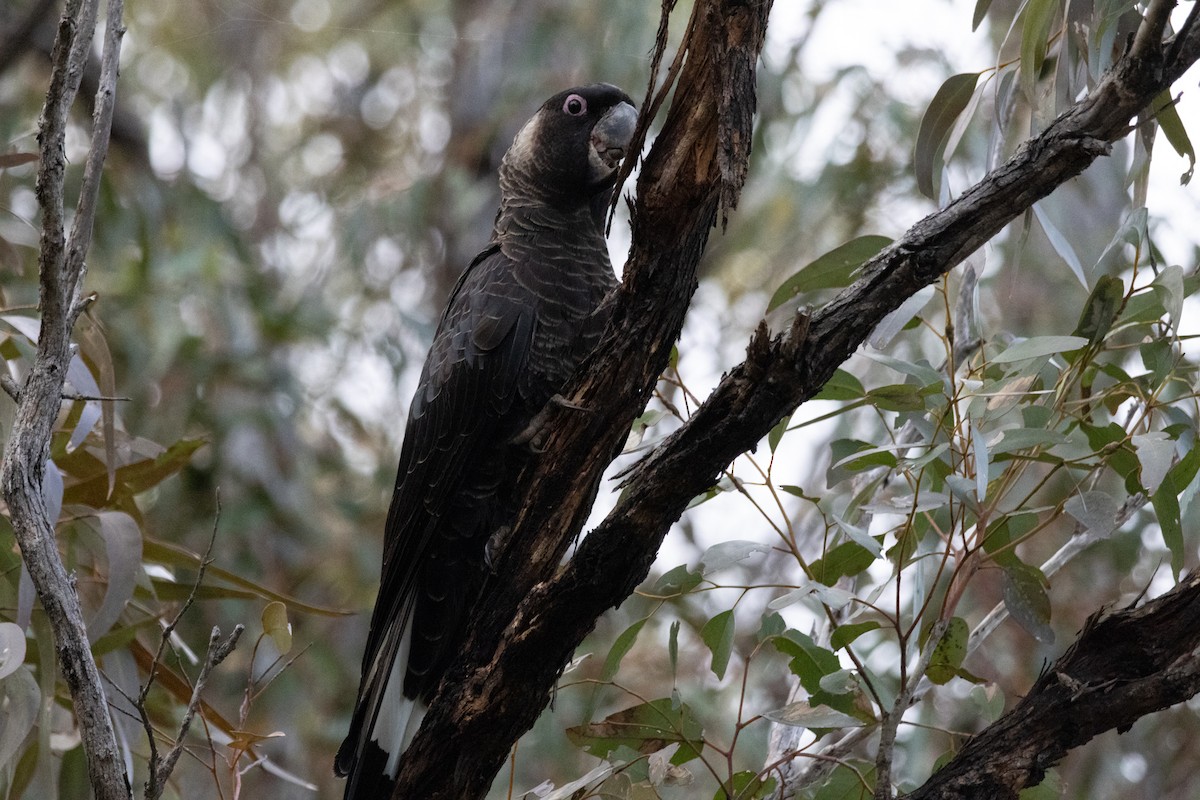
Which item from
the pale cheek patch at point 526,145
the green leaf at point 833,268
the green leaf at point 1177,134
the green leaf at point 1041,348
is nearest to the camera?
the green leaf at point 1041,348

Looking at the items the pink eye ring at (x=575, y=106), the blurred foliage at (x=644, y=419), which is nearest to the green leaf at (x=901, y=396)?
the blurred foliage at (x=644, y=419)

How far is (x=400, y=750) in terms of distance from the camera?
7.30 feet

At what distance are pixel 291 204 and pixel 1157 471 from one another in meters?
6.10

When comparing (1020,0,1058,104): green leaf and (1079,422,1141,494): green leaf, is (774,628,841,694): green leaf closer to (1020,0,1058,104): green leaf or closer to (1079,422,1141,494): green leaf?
(1079,422,1141,494): green leaf

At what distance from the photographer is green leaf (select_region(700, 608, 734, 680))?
168 cm

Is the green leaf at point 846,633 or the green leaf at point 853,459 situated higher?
the green leaf at point 853,459

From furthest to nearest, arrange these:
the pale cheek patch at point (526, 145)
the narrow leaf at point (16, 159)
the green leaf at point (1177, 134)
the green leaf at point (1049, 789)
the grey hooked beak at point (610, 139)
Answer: the pale cheek patch at point (526, 145), the grey hooked beak at point (610, 139), the narrow leaf at point (16, 159), the green leaf at point (1049, 789), the green leaf at point (1177, 134)

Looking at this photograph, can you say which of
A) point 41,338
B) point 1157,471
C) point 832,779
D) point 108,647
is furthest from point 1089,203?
point 108,647

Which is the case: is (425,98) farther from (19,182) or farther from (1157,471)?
(1157,471)

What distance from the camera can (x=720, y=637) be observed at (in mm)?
1700

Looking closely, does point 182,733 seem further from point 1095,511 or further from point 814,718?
point 1095,511

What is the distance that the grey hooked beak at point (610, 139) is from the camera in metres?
2.63

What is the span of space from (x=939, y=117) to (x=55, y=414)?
1.42 m

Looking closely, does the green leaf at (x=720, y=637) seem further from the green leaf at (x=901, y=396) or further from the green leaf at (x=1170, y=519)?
the green leaf at (x=1170, y=519)
